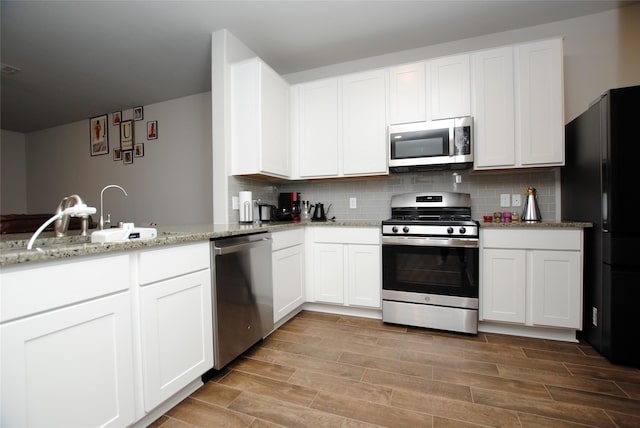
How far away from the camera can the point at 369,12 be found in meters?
2.45

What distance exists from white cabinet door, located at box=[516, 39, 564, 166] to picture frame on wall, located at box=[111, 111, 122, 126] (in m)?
5.56

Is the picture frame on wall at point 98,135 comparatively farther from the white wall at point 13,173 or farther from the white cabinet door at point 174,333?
the white cabinet door at point 174,333

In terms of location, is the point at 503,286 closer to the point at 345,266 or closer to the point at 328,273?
the point at 345,266

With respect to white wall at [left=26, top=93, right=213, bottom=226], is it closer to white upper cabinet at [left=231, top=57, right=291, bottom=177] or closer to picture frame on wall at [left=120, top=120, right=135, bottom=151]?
picture frame on wall at [left=120, top=120, right=135, bottom=151]

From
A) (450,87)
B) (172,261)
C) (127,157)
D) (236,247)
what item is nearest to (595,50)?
(450,87)

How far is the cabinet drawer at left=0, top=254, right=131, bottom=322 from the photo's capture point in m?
0.90

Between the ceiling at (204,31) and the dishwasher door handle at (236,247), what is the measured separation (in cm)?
192

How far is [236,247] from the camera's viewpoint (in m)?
1.87

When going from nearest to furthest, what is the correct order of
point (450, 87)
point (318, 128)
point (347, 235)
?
point (450, 87)
point (347, 235)
point (318, 128)

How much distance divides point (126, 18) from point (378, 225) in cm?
288

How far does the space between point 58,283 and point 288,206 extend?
98.9 inches

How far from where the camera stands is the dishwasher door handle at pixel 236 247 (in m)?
1.73

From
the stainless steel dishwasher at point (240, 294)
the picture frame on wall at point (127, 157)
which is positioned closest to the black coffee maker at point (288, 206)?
the stainless steel dishwasher at point (240, 294)

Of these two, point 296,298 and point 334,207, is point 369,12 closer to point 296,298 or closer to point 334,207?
point 334,207
